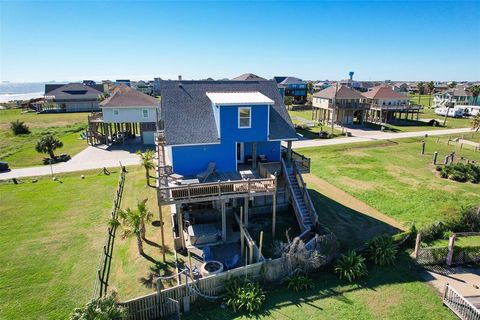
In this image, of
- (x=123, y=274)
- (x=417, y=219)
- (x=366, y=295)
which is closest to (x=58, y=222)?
(x=123, y=274)

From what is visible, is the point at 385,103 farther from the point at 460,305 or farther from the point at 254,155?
the point at 460,305

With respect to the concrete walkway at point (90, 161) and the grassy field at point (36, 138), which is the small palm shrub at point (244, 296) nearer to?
the concrete walkway at point (90, 161)

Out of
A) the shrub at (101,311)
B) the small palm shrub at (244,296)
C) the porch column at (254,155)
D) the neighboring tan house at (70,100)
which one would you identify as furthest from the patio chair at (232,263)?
the neighboring tan house at (70,100)

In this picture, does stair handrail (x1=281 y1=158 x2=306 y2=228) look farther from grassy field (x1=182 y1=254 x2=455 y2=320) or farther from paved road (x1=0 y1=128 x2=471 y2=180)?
paved road (x1=0 y1=128 x2=471 y2=180)

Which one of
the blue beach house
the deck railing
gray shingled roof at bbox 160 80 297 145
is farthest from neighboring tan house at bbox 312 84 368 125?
the deck railing

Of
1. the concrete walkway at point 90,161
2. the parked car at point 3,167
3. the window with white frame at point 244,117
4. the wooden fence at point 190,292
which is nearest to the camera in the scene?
the wooden fence at point 190,292

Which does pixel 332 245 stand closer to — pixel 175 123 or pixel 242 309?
pixel 242 309
